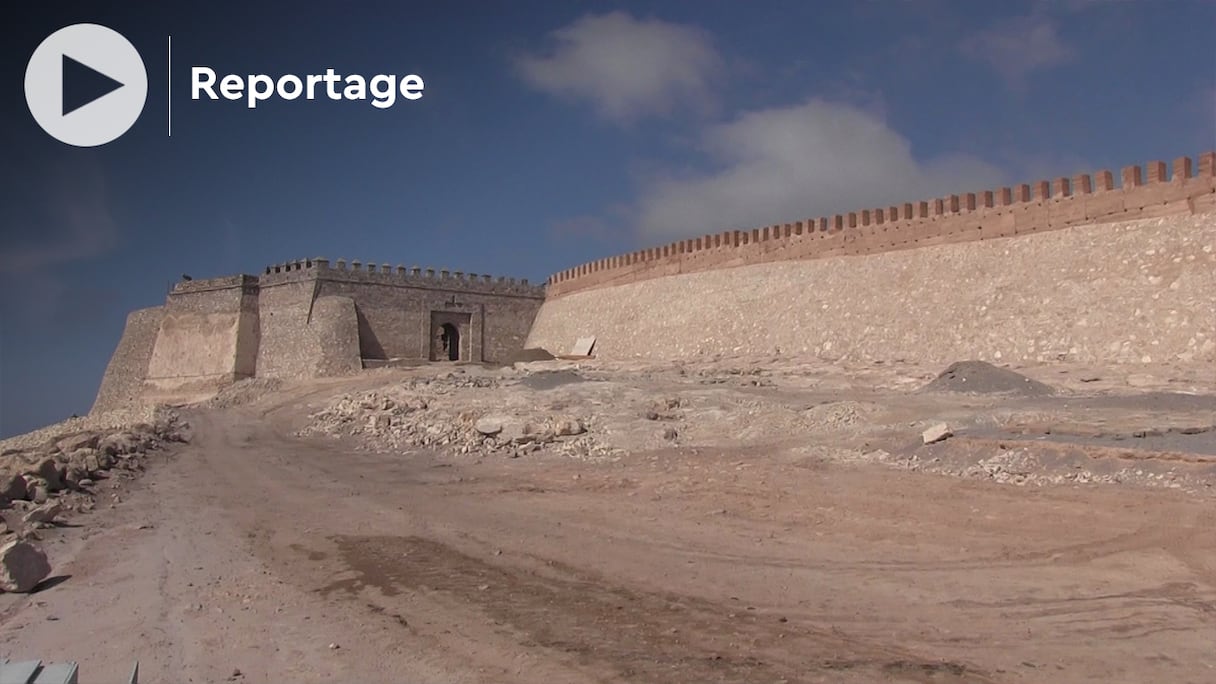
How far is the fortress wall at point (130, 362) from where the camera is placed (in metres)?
33.5

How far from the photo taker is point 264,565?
6.11m

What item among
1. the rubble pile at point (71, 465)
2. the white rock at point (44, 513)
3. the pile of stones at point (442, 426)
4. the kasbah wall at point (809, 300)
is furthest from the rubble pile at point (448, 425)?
the kasbah wall at point (809, 300)

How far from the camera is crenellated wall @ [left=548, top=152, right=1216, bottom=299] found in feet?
52.5

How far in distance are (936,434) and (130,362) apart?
1348 inches

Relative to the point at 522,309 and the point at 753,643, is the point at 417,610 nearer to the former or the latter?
the point at 753,643

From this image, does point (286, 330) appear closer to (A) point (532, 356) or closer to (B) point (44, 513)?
(A) point (532, 356)

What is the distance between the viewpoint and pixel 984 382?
43.0ft

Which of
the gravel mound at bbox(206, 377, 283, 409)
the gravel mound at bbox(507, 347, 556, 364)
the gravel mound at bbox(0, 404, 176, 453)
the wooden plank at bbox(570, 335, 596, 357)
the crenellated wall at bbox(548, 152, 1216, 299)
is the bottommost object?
the gravel mound at bbox(0, 404, 176, 453)

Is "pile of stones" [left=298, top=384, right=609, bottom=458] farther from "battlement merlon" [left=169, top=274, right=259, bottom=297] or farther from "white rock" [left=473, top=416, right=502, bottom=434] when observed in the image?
"battlement merlon" [left=169, top=274, right=259, bottom=297]

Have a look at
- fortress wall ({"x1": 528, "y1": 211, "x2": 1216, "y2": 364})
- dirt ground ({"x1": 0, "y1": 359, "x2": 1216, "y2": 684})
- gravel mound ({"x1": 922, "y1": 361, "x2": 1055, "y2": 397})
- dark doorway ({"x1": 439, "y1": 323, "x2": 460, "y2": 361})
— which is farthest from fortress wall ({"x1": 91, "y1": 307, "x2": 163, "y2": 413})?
gravel mound ({"x1": 922, "y1": 361, "x2": 1055, "y2": 397})

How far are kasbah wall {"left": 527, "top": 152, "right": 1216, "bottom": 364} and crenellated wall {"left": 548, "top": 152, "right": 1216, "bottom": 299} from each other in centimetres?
3

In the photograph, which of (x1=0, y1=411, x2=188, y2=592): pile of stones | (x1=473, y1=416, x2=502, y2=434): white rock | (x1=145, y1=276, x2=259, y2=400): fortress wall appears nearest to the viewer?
(x1=0, y1=411, x2=188, y2=592): pile of stones


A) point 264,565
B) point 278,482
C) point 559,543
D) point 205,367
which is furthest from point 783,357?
point 205,367

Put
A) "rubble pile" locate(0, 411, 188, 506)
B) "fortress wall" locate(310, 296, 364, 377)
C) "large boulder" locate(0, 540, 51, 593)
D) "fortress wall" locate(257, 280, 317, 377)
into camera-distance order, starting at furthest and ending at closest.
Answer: "fortress wall" locate(257, 280, 317, 377) < "fortress wall" locate(310, 296, 364, 377) < "rubble pile" locate(0, 411, 188, 506) < "large boulder" locate(0, 540, 51, 593)
